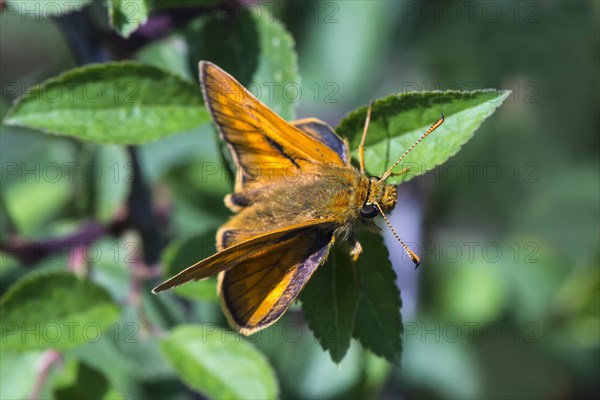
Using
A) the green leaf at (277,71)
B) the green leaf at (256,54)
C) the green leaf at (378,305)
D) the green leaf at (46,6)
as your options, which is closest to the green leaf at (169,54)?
the green leaf at (256,54)

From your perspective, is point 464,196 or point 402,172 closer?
point 402,172

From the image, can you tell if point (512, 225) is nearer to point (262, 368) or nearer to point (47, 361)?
point (262, 368)

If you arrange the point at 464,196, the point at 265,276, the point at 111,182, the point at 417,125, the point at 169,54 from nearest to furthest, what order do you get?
1. the point at 417,125
2. the point at 265,276
3. the point at 169,54
4. the point at 111,182
5. the point at 464,196

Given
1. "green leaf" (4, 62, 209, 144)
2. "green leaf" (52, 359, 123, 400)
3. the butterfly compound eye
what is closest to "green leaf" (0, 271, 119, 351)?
"green leaf" (52, 359, 123, 400)

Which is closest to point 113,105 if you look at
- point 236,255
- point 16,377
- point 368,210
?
point 236,255

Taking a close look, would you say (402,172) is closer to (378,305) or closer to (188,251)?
(378,305)

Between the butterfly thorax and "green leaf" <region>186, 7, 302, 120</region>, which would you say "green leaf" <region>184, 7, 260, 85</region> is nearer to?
"green leaf" <region>186, 7, 302, 120</region>

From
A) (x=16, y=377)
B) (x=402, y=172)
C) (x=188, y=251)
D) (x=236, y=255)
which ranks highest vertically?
(x=402, y=172)
